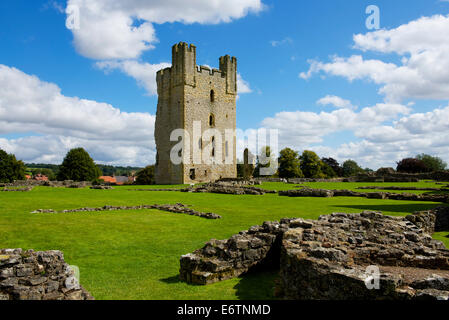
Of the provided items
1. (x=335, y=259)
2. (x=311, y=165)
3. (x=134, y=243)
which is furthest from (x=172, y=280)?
(x=311, y=165)

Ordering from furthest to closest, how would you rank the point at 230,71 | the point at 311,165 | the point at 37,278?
1. the point at 311,165
2. the point at 230,71
3. the point at 37,278

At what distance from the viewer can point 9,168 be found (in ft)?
180

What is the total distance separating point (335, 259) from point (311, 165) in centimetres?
6332

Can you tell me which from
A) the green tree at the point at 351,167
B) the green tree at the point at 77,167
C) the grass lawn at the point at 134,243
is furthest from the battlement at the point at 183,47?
the green tree at the point at 351,167

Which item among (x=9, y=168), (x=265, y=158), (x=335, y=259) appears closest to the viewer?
(x=335, y=259)

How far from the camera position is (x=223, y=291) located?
591cm

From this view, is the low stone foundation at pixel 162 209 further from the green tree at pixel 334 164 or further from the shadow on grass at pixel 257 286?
the green tree at pixel 334 164

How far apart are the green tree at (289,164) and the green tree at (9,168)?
46270 mm

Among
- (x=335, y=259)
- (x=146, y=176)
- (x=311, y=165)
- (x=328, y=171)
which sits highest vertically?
(x=311, y=165)

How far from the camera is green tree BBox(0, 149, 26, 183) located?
2127 inches

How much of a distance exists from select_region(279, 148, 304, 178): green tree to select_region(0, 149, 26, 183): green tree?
4627cm

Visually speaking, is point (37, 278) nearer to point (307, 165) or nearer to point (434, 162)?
point (307, 165)

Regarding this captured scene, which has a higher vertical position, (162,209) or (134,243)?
(162,209)
